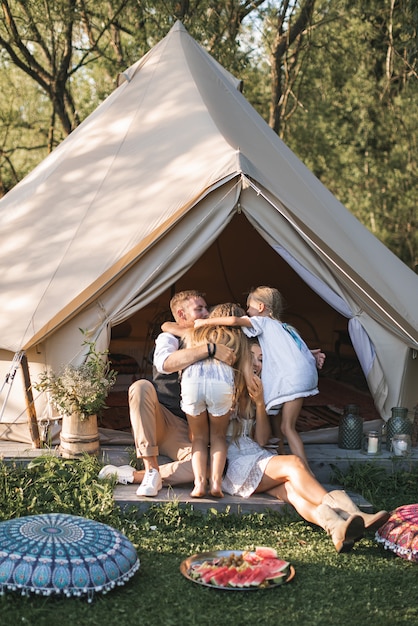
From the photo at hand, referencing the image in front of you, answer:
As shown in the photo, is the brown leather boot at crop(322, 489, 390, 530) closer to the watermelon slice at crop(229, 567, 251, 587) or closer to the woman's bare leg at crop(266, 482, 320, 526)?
the woman's bare leg at crop(266, 482, 320, 526)

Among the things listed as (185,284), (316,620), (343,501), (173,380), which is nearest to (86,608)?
(316,620)

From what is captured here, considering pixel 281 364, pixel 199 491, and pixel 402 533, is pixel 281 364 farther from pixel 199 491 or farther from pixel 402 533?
pixel 402 533

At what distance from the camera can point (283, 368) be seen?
4.14 m

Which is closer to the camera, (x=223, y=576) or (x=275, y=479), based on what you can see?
(x=223, y=576)

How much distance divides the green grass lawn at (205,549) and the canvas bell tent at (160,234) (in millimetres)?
636

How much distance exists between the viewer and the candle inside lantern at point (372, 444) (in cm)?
446

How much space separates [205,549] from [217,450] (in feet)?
1.73

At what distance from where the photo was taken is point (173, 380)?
4.29 metres

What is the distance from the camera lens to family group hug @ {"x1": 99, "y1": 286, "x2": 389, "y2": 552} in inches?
149

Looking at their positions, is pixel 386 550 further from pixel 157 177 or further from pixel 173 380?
pixel 157 177

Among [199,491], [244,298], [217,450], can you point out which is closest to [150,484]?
[199,491]

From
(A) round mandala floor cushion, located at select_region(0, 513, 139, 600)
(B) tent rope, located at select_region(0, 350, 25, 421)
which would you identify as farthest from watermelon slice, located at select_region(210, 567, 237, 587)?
(B) tent rope, located at select_region(0, 350, 25, 421)

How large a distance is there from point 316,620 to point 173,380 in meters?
1.73

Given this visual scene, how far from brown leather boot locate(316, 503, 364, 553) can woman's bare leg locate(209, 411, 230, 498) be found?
52cm
